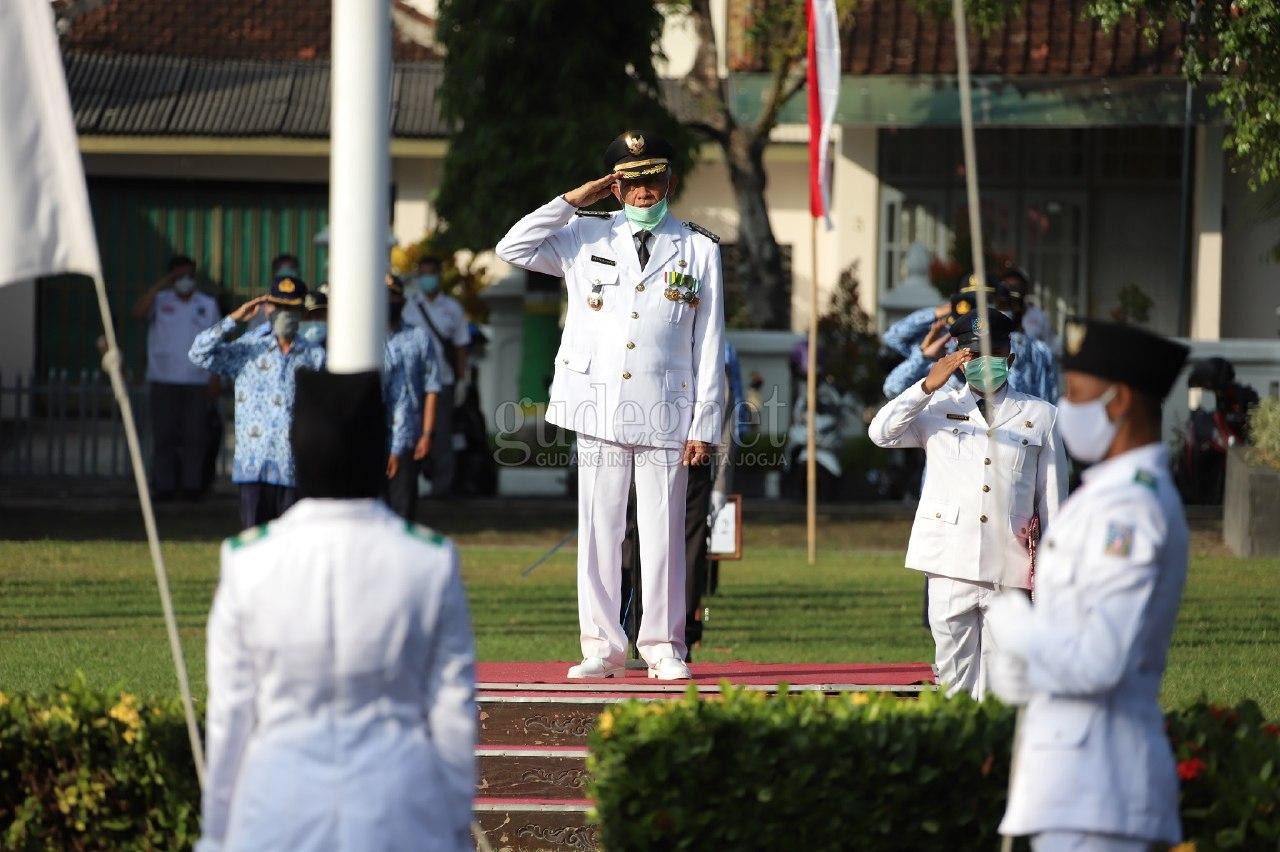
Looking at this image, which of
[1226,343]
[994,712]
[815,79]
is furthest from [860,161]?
[994,712]

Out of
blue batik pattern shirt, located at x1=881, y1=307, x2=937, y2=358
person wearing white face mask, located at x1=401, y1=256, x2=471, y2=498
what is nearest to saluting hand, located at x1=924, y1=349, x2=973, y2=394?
blue batik pattern shirt, located at x1=881, y1=307, x2=937, y2=358

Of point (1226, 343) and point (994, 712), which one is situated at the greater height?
point (1226, 343)

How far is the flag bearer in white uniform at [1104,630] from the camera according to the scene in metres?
4.73

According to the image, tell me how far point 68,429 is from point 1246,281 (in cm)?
1386

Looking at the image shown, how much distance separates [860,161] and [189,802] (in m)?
19.2

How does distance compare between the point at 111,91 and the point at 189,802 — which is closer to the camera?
the point at 189,802

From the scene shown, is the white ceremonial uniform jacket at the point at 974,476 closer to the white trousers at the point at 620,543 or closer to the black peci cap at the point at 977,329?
the black peci cap at the point at 977,329

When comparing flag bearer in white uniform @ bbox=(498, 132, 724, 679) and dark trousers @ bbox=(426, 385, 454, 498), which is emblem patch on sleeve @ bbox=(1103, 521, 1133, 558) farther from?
dark trousers @ bbox=(426, 385, 454, 498)

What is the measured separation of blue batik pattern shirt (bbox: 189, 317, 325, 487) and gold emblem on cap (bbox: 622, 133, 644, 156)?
111 inches

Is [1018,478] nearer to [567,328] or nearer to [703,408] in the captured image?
[703,408]

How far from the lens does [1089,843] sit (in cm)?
478

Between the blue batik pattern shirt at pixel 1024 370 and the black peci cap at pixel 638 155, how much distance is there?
194 centimetres

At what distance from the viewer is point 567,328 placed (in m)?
8.66

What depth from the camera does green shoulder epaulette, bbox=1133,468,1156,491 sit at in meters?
4.81
